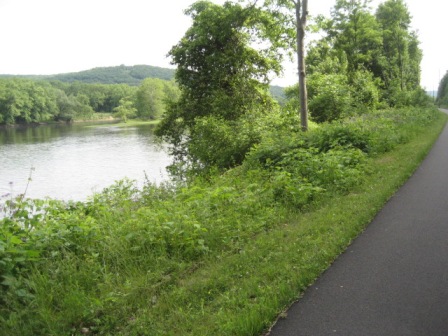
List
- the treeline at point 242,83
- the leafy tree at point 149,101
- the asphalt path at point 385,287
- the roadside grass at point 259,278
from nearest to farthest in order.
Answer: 1. the asphalt path at point 385,287
2. the roadside grass at point 259,278
3. the treeline at point 242,83
4. the leafy tree at point 149,101

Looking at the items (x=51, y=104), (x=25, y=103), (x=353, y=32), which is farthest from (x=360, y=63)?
(x=51, y=104)

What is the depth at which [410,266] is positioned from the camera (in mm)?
4301

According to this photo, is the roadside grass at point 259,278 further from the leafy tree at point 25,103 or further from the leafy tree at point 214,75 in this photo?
the leafy tree at point 25,103

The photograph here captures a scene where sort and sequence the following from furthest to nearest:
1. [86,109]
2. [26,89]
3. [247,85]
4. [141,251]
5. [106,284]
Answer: [86,109] → [26,89] → [247,85] → [141,251] → [106,284]

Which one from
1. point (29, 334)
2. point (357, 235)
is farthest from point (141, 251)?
point (357, 235)

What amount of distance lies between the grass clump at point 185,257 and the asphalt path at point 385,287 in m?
0.21

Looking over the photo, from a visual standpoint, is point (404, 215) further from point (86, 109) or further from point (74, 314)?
point (86, 109)

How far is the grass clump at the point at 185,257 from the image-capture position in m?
3.81

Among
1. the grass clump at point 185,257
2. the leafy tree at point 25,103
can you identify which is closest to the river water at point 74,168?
the grass clump at point 185,257

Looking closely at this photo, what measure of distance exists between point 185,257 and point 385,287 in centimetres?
267

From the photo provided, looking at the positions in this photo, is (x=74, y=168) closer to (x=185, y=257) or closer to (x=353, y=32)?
(x=185, y=257)

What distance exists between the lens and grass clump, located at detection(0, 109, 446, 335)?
12.5 ft

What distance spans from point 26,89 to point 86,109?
17.0 meters

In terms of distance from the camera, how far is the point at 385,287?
385 centimetres
